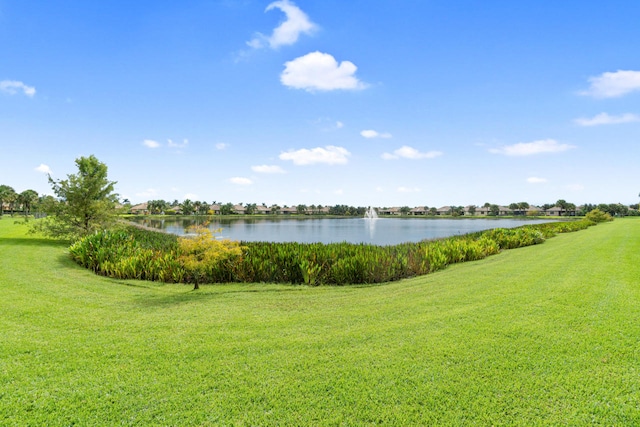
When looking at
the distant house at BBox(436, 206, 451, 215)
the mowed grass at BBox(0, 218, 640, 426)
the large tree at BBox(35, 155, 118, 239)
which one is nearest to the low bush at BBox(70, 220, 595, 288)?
the mowed grass at BBox(0, 218, 640, 426)

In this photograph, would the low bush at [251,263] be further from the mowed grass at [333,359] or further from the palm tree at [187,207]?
the palm tree at [187,207]

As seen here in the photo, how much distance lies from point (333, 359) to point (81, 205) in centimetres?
1933

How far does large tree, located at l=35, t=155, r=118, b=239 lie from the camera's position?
18.0 m

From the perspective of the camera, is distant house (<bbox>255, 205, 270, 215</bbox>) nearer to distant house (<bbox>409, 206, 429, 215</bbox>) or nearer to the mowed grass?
distant house (<bbox>409, 206, 429, 215</bbox>)

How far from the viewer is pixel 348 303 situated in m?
7.85

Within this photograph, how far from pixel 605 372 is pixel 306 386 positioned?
3671 millimetres

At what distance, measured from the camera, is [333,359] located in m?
4.63

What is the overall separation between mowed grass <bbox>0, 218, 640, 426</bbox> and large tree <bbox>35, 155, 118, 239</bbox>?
11704 mm

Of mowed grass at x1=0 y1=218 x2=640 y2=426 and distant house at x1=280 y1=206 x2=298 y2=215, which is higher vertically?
distant house at x1=280 y1=206 x2=298 y2=215

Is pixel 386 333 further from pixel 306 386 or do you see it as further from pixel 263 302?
pixel 263 302

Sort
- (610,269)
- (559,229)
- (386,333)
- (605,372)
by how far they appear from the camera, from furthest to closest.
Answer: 1. (559,229)
2. (610,269)
3. (386,333)
4. (605,372)

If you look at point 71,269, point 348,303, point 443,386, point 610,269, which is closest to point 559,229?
point 610,269

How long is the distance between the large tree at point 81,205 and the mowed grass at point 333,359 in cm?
1170

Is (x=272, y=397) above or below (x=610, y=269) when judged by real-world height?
below
